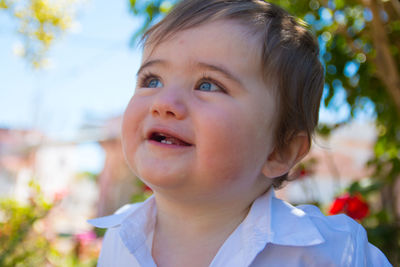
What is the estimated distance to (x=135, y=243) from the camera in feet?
4.50

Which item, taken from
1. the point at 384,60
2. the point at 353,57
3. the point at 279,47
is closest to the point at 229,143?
the point at 279,47

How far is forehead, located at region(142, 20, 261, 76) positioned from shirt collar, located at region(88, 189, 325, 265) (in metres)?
0.49

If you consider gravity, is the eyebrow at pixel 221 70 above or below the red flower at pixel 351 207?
above

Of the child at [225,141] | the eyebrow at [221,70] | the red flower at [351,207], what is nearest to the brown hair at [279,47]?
the child at [225,141]

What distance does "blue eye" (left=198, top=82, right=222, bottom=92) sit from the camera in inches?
47.5

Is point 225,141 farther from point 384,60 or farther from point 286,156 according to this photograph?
point 384,60

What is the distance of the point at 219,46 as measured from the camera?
1.20m

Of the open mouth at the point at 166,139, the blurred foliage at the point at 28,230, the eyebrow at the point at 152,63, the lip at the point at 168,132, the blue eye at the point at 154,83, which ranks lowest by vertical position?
the blurred foliage at the point at 28,230

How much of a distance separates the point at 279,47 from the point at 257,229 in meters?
0.64

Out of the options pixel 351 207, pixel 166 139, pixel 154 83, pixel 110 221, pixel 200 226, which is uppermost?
pixel 154 83

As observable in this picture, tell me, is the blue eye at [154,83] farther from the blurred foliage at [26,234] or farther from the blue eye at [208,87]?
the blurred foliage at [26,234]

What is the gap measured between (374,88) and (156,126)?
2.20m

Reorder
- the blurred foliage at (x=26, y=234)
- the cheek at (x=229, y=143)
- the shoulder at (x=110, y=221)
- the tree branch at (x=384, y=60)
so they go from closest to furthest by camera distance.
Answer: the cheek at (x=229, y=143) → the shoulder at (x=110, y=221) → the tree branch at (x=384, y=60) → the blurred foliage at (x=26, y=234)

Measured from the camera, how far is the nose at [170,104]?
1125 mm
